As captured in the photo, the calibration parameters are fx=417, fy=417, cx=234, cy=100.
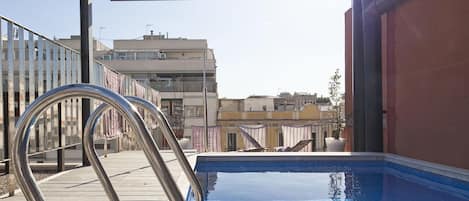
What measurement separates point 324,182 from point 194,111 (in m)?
24.1

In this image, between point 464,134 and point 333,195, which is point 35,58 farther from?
point 464,134

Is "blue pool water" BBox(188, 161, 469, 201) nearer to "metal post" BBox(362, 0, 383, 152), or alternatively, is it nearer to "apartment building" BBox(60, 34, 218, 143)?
"metal post" BBox(362, 0, 383, 152)

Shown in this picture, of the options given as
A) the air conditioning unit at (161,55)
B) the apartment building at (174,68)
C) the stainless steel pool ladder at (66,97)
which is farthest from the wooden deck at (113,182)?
the air conditioning unit at (161,55)

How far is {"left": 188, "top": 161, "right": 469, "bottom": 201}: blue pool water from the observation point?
5.51 metres

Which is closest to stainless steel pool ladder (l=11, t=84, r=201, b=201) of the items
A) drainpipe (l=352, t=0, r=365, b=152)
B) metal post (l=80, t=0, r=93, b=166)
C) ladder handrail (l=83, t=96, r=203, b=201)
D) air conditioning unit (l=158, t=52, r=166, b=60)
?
ladder handrail (l=83, t=96, r=203, b=201)

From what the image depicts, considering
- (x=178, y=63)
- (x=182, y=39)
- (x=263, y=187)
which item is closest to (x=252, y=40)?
(x=178, y=63)

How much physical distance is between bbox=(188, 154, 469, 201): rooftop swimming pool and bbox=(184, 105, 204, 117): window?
72.3 ft

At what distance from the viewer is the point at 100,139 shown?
7.25 meters

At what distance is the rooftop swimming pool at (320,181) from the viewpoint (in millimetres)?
5520

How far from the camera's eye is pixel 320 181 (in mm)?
6578

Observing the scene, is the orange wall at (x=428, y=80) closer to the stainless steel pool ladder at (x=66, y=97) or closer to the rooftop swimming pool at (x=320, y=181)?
the rooftop swimming pool at (x=320, y=181)

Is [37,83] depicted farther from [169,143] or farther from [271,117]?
[271,117]

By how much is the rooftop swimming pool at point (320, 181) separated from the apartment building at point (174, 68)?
60.3 feet

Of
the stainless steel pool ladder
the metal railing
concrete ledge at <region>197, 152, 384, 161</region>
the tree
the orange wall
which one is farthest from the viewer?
the tree
